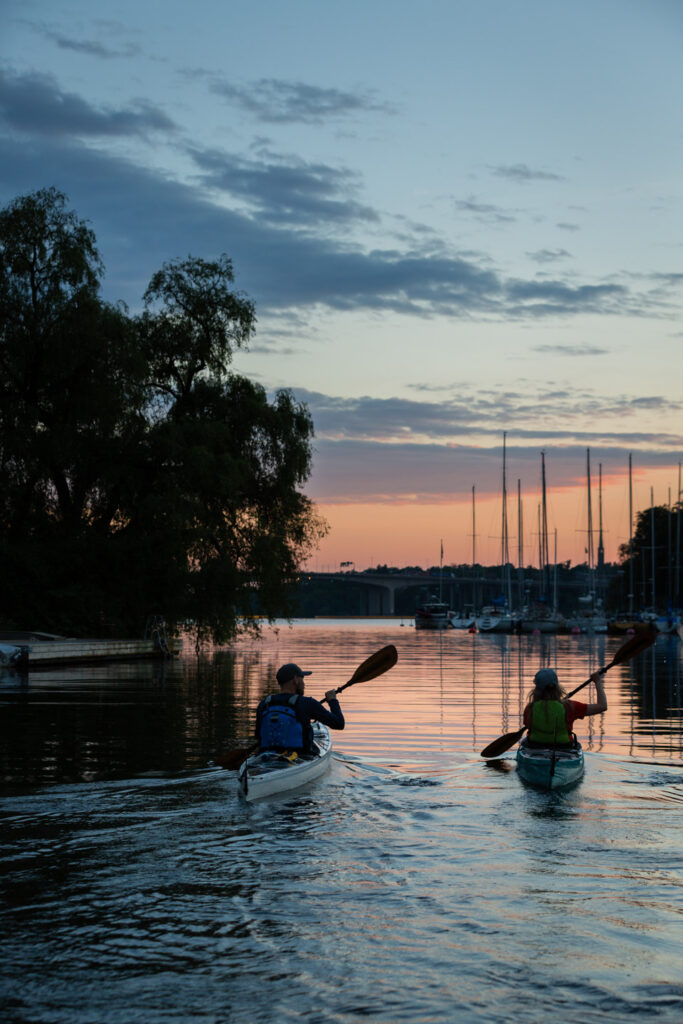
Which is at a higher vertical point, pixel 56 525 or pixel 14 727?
pixel 56 525

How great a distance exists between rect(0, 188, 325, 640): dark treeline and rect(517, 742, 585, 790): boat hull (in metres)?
28.5

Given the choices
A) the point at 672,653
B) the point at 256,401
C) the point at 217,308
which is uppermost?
the point at 217,308

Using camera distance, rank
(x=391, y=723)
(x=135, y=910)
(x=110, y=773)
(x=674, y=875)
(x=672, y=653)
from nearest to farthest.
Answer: (x=135, y=910) → (x=674, y=875) → (x=110, y=773) → (x=391, y=723) → (x=672, y=653)

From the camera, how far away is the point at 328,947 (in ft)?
22.8

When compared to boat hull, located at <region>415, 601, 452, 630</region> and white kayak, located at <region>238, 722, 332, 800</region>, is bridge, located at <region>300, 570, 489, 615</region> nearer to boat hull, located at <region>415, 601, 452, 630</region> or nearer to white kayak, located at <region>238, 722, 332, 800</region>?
boat hull, located at <region>415, 601, 452, 630</region>

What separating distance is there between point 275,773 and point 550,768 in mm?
3508

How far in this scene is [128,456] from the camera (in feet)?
143

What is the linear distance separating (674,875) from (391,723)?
13.0m

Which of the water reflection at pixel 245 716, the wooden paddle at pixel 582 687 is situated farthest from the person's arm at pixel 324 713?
the wooden paddle at pixel 582 687

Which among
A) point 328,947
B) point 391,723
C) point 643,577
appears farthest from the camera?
point 643,577

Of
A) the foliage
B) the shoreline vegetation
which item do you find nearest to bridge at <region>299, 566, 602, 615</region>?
the foliage

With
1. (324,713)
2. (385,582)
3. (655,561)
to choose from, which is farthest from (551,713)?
(385,582)

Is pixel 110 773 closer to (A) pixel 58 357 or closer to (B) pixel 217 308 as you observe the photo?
(A) pixel 58 357

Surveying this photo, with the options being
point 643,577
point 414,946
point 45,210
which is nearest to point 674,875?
point 414,946
